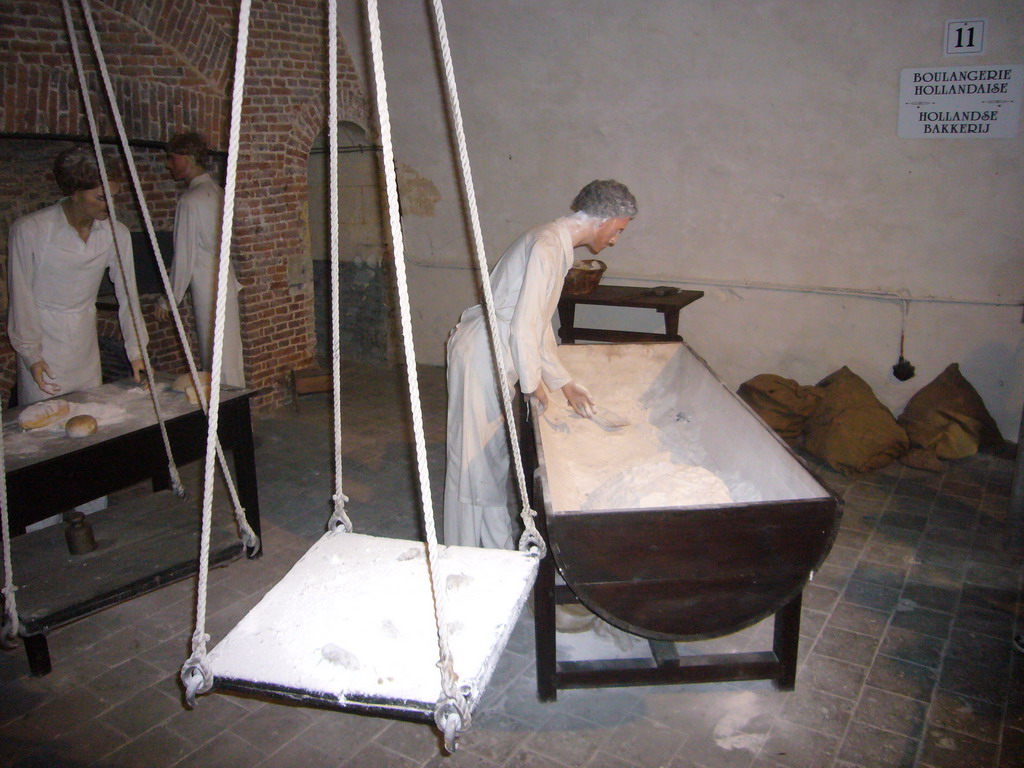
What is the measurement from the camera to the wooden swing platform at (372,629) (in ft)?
5.01

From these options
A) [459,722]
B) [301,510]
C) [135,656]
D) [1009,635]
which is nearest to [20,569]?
[135,656]

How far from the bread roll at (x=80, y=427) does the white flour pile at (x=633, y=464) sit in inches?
76.7

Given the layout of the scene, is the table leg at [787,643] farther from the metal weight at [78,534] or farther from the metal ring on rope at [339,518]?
the metal weight at [78,534]

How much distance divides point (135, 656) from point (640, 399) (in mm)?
2765

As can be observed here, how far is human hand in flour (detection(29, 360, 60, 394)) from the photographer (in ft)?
11.8

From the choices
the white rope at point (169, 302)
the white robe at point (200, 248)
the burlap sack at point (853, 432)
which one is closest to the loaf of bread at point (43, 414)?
the white rope at point (169, 302)

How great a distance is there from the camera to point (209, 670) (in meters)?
1.55

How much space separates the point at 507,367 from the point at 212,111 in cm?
327

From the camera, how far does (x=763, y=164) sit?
525cm

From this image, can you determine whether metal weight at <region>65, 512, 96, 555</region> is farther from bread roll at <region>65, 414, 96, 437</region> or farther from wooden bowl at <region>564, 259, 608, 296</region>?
wooden bowl at <region>564, 259, 608, 296</region>

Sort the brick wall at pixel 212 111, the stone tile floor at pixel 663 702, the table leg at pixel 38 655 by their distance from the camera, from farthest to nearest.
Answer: the brick wall at pixel 212 111, the table leg at pixel 38 655, the stone tile floor at pixel 663 702

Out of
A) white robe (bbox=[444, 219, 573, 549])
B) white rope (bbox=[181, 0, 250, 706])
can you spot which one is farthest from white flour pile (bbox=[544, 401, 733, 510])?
white rope (bbox=[181, 0, 250, 706])

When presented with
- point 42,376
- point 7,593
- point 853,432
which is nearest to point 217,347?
point 7,593

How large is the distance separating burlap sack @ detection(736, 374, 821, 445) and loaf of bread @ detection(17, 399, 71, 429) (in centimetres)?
403
